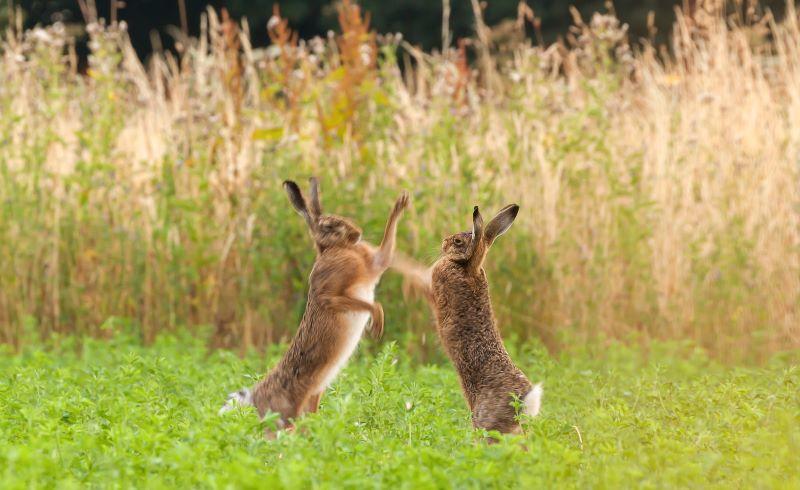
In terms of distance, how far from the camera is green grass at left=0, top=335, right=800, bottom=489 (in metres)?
4.61

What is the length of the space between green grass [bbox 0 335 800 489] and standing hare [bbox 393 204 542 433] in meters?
0.18

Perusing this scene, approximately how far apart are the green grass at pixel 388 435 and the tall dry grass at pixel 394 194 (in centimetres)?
191

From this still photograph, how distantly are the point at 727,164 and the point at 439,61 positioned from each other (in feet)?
8.42

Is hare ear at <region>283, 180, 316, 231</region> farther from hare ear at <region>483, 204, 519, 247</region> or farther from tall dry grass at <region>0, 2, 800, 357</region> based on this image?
tall dry grass at <region>0, 2, 800, 357</region>

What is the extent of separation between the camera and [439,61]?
11.4 metres

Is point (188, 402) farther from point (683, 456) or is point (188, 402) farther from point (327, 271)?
point (683, 456)

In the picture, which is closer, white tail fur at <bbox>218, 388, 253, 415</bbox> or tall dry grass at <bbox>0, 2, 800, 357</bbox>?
white tail fur at <bbox>218, 388, 253, 415</bbox>

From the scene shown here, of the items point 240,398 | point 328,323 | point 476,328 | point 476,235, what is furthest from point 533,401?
point 240,398

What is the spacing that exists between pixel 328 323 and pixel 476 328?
0.65m

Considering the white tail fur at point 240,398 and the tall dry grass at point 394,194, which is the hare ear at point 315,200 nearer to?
the white tail fur at point 240,398

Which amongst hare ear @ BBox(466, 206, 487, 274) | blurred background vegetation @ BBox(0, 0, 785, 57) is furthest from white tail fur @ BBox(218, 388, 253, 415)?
blurred background vegetation @ BBox(0, 0, 785, 57)

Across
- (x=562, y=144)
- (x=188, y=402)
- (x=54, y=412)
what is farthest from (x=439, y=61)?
(x=54, y=412)

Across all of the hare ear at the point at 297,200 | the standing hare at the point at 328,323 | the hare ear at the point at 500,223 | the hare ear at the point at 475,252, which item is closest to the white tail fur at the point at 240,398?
the standing hare at the point at 328,323

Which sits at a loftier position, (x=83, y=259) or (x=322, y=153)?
(x=322, y=153)
